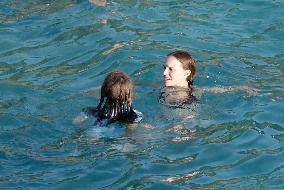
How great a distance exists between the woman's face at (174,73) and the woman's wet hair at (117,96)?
4.09ft

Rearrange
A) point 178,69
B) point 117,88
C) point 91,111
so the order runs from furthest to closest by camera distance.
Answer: point 178,69 < point 91,111 < point 117,88

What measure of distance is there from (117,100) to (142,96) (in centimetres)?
144

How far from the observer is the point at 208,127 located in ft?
29.4

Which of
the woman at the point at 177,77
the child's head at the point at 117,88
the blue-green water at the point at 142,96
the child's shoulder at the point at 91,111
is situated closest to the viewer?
the blue-green water at the point at 142,96

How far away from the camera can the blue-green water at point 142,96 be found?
786 cm

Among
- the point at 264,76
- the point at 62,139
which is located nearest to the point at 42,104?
the point at 62,139

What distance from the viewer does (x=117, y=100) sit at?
28.5 ft

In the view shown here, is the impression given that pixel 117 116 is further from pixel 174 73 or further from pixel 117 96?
pixel 174 73

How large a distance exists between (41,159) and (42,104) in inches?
72.1

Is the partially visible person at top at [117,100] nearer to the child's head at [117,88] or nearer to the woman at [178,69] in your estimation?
the child's head at [117,88]

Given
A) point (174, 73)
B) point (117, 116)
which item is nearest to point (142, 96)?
point (174, 73)

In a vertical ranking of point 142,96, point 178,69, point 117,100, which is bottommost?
point 142,96

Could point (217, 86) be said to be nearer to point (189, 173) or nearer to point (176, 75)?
point (176, 75)

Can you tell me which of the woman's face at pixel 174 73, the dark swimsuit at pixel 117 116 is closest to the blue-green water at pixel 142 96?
the dark swimsuit at pixel 117 116
